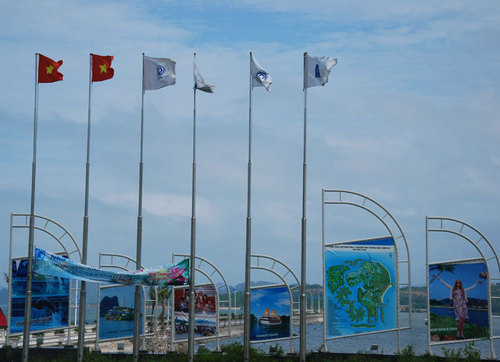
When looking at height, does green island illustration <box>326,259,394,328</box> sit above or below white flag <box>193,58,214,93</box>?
below

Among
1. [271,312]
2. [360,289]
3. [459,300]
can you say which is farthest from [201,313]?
[459,300]

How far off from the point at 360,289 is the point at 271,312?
15.1 feet

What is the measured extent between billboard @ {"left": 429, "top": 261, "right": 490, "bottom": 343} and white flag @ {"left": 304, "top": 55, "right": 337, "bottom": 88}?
25.5ft

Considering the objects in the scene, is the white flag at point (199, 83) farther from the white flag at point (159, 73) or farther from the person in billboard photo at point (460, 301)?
the person in billboard photo at point (460, 301)

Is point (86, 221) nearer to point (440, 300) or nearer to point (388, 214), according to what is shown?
point (388, 214)

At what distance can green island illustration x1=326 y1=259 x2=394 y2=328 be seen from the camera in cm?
2916

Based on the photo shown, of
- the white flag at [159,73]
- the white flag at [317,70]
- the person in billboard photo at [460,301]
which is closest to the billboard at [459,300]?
the person in billboard photo at [460,301]

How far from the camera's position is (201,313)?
34.5 m

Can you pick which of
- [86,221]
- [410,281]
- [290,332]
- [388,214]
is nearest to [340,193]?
[388,214]

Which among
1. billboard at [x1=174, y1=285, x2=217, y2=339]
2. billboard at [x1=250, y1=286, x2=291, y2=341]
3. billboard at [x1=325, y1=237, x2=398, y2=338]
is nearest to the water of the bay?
billboard at [x1=250, y1=286, x2=291, y2=341]

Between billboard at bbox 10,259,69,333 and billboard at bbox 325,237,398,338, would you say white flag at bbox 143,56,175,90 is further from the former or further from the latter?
billboard at bbox 10,259,69,333

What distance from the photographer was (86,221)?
29.5 metres

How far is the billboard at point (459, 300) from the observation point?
28469 mm

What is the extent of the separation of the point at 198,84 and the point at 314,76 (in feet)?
14.5
